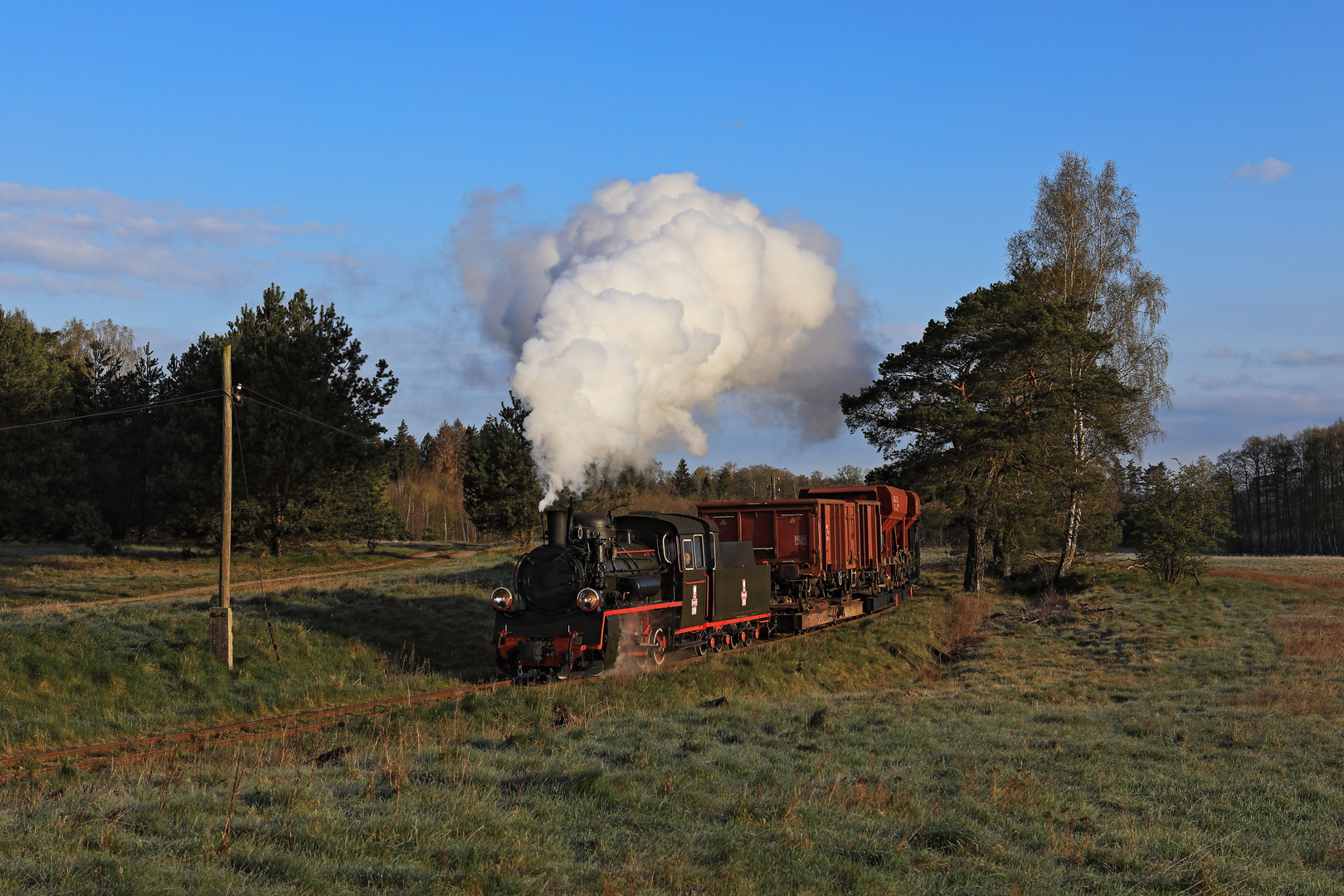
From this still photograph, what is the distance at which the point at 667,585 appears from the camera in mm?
17547

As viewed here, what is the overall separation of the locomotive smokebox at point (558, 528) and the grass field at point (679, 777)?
265 centimetres

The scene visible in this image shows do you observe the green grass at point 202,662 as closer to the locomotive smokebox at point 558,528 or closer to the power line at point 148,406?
the locomotive smokebox at point 558,528

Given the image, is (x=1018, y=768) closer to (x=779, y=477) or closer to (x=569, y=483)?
(x=569, y=483)

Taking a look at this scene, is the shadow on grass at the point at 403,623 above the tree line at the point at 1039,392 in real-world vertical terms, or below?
below

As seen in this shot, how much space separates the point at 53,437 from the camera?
4656 cm

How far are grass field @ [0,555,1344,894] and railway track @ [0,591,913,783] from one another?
2.52 feet

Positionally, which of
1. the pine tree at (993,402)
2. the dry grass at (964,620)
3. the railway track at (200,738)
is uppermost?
Answer: the pine tree at (993,402)

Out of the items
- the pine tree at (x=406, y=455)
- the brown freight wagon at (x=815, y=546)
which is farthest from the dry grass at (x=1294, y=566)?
the pine tree at (x=406, y=455)

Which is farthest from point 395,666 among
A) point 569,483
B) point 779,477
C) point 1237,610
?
point 779,477

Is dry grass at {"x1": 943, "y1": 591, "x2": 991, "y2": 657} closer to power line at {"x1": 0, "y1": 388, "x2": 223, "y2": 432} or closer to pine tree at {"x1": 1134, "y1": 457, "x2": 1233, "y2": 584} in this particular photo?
pine tree at {"x1": 1134, "y1": 457, "x2": 1233, "y2": 584}

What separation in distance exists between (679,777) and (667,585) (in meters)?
9.01

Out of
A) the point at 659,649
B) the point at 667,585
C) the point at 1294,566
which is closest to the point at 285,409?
the point at 667,585

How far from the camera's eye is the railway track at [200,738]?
34.0ft

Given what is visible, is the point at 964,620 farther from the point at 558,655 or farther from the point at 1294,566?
the point at 1294,566
